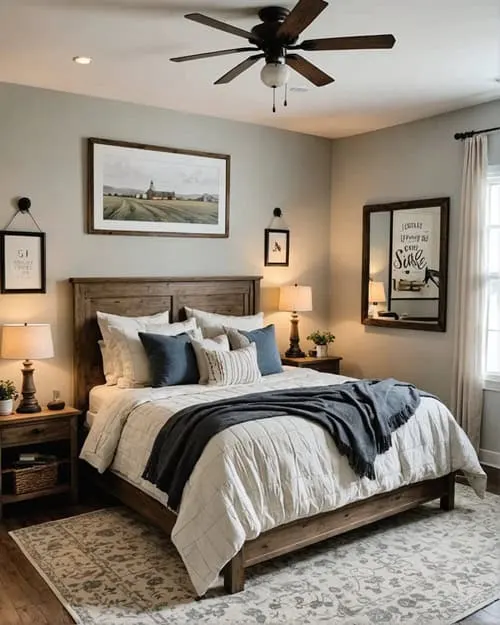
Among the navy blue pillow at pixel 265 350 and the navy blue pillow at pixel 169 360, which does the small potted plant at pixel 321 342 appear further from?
the navy blue pillow at pixel 169 360

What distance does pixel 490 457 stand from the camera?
502 cm

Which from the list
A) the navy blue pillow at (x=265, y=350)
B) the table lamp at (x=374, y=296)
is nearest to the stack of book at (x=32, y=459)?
the navy blue pillow at (x=265, y=350)

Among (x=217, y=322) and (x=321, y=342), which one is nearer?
(x=217, y=322)

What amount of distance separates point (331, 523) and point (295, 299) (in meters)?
2.59

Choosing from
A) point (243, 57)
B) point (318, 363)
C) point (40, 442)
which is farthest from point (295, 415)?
point (318, 363)

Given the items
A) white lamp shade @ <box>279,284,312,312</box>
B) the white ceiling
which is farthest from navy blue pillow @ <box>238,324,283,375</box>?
the white ceiling

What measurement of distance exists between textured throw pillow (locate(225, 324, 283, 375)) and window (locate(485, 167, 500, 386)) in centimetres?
166

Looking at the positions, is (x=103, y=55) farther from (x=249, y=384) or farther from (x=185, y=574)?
(x=185, y=574)

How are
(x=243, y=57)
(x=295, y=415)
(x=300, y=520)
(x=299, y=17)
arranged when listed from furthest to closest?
1. (x=243, y=57)
2. (x=295, y=415)
3. (x=300, y=520)
4. (x=299, y=17)

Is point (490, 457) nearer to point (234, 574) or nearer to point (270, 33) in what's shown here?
point (234, 574)

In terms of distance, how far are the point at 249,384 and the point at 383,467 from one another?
3.96 ft

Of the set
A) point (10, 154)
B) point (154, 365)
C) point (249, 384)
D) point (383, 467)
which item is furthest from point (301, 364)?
point (10, 154)

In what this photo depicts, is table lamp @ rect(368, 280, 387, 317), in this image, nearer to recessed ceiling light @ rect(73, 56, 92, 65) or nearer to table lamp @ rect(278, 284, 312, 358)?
table lamp @ rect(278, 284, 312, 358)

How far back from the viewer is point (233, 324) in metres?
5.23
